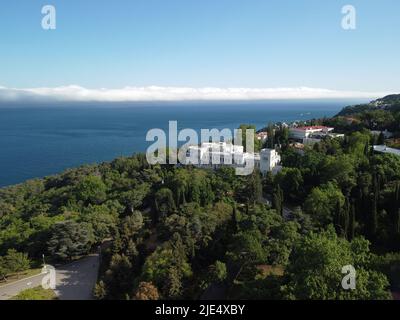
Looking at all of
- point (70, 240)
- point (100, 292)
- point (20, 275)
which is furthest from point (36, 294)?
point (70, 240)

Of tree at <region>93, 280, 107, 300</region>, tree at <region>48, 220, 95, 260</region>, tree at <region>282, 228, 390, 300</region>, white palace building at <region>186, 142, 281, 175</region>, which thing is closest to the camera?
tree at <region>282, 228, 390, 300</region>

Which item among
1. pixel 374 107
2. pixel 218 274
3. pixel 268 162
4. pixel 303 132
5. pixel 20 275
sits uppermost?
pixel 374 107

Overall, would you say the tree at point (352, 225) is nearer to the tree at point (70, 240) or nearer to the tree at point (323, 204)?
the tree at point (323, 204)

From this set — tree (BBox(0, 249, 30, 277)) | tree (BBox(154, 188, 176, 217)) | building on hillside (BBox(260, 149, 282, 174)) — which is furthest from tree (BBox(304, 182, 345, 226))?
tree (BBox(0, 249, 30, 277))

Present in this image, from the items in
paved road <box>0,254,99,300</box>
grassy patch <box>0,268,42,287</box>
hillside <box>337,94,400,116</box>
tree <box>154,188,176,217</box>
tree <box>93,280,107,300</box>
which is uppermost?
hillside <box>337,94,400,116</box>

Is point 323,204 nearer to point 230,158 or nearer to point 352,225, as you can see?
point 352,225

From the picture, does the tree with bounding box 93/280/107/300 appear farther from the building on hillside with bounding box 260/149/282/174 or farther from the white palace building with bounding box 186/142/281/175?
the building on hillside with bounding box 260/149/282/174

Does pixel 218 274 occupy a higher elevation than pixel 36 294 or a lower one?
higher
